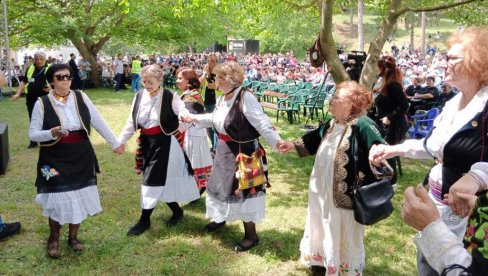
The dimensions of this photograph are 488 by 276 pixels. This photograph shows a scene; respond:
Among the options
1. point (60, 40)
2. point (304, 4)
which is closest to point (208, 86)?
point (304, 4)

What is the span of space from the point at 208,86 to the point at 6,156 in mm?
3525

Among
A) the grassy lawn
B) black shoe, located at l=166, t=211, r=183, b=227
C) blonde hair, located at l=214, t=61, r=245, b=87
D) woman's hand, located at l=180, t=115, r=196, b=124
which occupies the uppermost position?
blonde hair, located at l=214, t=61, r=245, b=87

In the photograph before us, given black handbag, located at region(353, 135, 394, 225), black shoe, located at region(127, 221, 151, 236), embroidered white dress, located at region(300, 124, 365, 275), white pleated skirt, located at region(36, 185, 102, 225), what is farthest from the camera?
black shoe, located at region(127, 221, 151, 236)

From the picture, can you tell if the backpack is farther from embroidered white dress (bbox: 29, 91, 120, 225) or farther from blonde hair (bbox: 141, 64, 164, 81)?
embroidered white dress (bbox: 29, 91, 120, 225)

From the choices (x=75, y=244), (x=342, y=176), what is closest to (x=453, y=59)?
(x=342, y=176)

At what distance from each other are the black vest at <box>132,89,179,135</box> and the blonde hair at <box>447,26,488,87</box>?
301 centimetres

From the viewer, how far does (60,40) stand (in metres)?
20.7

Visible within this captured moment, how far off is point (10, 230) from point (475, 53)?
4.64 meters

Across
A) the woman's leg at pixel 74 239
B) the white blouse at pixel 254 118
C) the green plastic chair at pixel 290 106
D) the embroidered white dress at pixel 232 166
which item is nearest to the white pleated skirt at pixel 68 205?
the woman's leg at pixel 74 239

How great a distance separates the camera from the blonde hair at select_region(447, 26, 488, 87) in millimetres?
2039

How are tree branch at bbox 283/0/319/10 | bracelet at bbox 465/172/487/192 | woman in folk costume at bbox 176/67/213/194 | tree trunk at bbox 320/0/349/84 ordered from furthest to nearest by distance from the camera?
tree branch at bbox 283/0/319/10 < tree trunk at bbox 320/0/349/84 < woman in folk costume at bbox 176/67/213/194 < bracelet at bbox 465/172/487/192

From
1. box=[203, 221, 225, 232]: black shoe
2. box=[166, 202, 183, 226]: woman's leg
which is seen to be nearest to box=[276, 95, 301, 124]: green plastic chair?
box=[166, 202, 183, 226]: woman's leg

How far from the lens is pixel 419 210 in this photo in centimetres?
143

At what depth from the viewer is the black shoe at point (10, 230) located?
4.57m
